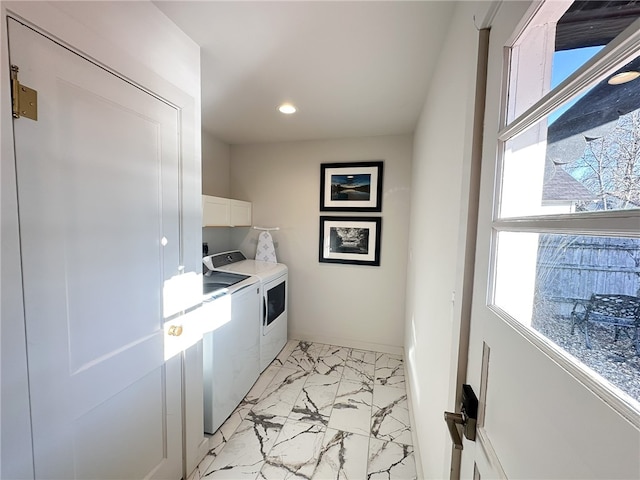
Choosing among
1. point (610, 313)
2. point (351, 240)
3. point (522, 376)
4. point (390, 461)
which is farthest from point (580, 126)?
point (351, 240)

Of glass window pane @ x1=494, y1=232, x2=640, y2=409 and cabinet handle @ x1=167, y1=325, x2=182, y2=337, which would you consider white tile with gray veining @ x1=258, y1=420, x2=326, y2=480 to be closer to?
Result: cabinet handle @ x1=167, y1=325, x2=182, y2=337

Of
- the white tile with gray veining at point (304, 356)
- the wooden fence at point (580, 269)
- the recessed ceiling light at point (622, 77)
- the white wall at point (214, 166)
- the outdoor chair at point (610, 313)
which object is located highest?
the white wall at point (214, 166)

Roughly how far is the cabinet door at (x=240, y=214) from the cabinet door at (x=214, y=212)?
0.32ft

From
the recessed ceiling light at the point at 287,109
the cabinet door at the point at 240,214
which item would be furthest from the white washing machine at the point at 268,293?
the recessed ceiling light at the point at 287,109

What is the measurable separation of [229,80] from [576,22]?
1801 mm

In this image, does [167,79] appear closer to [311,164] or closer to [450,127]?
[450,127]

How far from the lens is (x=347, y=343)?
3.04m

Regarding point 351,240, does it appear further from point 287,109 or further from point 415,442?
point 415,442

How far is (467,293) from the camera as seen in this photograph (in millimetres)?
750

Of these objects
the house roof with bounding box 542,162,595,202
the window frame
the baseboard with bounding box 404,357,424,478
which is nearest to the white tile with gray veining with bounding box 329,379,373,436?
the baseboard with bounding box 404,357,424,478

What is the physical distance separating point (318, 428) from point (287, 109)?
245cm

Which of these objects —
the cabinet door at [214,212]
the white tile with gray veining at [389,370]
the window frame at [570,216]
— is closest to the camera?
the window frame at [570,216]

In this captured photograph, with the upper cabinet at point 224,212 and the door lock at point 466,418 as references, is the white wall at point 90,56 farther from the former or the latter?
the door lock at point 466,418

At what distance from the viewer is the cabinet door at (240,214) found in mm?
2785
